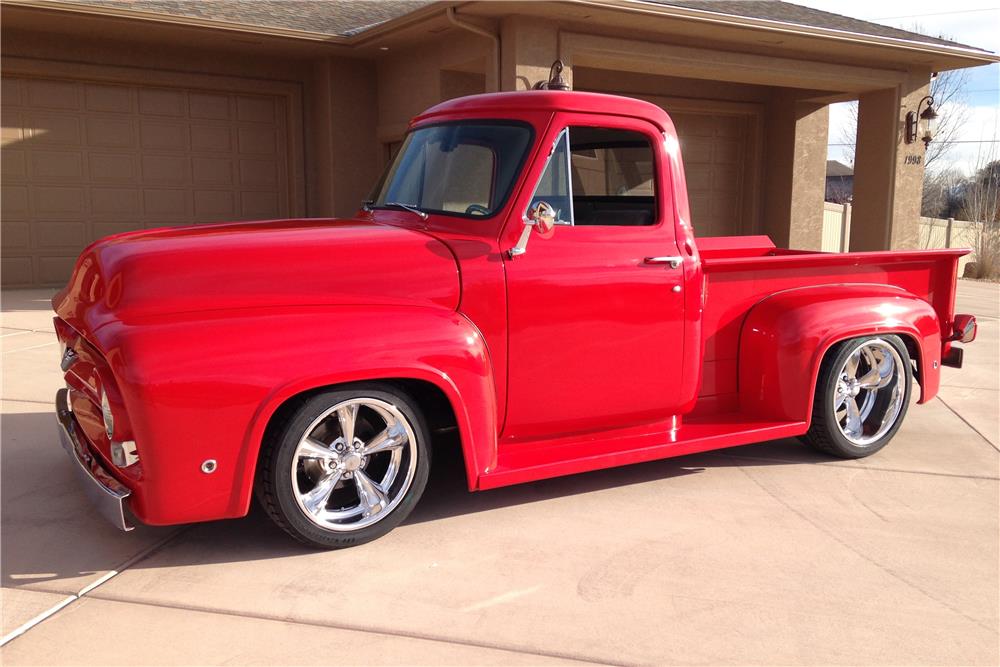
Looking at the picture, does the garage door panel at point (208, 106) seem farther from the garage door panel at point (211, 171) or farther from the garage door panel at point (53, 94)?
the garage door panel at point (53, 94)

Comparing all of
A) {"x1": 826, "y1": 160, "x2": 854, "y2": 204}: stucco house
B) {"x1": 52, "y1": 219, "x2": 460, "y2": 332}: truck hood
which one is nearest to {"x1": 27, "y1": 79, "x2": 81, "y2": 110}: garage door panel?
{"x1": 52, "y1": 219, "x2": 460, "y2": 332}: truck hood

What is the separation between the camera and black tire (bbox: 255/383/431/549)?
3.40 metres

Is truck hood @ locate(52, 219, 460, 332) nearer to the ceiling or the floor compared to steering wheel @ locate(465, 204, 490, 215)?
nearer to the floor

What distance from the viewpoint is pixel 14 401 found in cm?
597

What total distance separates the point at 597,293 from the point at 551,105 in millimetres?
917

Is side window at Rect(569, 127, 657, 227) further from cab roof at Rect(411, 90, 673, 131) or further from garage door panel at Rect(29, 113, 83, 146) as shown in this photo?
garage door panel at Rect(29, 113, 83, 146)

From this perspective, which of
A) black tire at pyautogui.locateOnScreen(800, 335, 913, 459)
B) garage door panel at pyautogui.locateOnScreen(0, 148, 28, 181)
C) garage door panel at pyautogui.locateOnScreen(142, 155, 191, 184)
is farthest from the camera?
garage door panel at pyautogui.locateOnScreen(142, 155, 191, 184)

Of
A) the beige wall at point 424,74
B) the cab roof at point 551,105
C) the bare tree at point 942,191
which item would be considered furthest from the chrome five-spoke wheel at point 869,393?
the bare tree at point 942,191

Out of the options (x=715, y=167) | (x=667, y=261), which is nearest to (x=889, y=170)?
(x=715, y=167)

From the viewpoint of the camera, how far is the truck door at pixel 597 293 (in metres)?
3.98

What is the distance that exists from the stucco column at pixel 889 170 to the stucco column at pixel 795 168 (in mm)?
1221

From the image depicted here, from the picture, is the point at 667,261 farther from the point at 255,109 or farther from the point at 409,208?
the point at 255,109

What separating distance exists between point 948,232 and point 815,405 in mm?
20306

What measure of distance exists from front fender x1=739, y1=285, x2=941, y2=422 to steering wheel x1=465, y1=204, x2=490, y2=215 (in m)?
1.70
